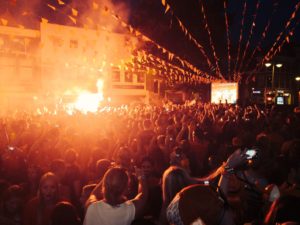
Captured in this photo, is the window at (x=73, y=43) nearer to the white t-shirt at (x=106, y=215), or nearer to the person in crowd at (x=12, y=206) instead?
the person in crowd at (x=12, y=206)

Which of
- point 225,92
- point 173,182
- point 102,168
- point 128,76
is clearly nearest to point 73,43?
point 128,76

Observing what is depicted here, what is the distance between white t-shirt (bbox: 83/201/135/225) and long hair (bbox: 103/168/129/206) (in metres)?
0.06

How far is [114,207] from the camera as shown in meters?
3.12

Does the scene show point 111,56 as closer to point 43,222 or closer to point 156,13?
point 156,13

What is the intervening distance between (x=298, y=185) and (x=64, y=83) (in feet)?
98.3

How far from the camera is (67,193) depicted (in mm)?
4758

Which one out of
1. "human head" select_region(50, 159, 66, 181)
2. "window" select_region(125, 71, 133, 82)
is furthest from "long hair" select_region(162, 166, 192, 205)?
"window" select_region(125, 71, 133, 82)

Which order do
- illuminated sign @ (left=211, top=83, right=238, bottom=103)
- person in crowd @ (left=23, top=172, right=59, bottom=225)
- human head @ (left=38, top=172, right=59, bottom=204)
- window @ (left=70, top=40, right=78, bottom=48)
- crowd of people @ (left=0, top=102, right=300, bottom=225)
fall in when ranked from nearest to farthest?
1. crowd of people @ (left=0, top=102, right=300, bottom=225)
2. person in crowd @ (left=23, top=172, right=59, bottom=225)
3. human head @ (left=38, top=172, right=59, bottom=204)
4. illuminated sign @ (left=211, top=83, right=238, bottom=103)
5. window @ (left=70, top=40, right=78, bottom=48)

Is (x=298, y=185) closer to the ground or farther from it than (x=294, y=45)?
closer to the ground

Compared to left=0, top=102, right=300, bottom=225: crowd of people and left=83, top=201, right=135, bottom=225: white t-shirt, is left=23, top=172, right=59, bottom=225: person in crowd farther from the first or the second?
left=83, top=201, right=135, bottom=225: white t-shirt

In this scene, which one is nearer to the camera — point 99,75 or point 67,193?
point 67,193

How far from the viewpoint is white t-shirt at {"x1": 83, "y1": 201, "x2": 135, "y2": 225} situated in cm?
306

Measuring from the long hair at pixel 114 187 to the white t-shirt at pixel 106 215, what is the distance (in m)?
0.06

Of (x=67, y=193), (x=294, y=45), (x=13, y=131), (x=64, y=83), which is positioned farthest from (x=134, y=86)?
(x=67, y=193)
